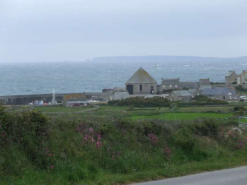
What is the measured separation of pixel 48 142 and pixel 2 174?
208 centimetres

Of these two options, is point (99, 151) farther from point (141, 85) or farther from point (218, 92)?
point (141, 85)

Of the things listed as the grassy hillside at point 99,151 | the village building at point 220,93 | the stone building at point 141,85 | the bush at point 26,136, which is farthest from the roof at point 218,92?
the bush at point 26,136

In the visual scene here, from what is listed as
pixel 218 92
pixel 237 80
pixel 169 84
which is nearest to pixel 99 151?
pixel 218 92

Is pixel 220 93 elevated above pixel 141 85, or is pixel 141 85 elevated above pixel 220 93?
pixel 141 85

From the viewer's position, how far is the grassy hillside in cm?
1118

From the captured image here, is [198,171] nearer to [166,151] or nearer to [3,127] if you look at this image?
[166,151]

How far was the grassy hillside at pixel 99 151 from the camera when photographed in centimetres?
1118

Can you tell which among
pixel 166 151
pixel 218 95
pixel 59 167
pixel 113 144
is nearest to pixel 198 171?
pixel 166 151

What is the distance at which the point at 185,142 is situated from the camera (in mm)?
14648

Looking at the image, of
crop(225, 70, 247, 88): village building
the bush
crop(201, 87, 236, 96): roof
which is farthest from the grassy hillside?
crop(225, 70, 247, 88): village building

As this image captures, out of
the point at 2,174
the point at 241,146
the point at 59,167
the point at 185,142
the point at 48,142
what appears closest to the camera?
the point at 2,174

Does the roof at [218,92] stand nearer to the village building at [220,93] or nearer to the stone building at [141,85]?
the village building at [220,93]

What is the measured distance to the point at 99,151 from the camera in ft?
42.4

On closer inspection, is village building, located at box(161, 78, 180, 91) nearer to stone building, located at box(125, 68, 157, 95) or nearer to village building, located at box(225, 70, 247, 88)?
stone building, located at box(125, 68, 157, 95)
